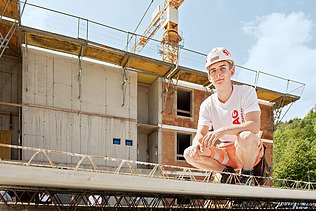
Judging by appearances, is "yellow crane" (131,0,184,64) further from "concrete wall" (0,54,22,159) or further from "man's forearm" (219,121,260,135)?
"man's forearm" (219,121,260,135)

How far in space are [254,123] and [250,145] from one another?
36 cm

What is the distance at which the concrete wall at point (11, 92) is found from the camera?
59.1 ft

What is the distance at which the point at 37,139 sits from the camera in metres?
17.1

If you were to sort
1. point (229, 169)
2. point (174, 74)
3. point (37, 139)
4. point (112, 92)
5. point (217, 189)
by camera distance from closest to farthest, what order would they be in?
point (217, 189) < point (229, 169) < point (37, 139) < point (112, 92) < point (174, 74)

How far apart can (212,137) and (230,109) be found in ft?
2.52

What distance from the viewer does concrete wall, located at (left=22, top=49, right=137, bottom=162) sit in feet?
56.8

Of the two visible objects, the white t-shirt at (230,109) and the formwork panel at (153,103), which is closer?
the white t-shirt at (230,109)

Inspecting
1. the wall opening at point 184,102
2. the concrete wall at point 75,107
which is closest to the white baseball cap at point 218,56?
the concrete wall at point 75,107

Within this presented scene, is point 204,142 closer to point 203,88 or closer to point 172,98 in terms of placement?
point 172,98

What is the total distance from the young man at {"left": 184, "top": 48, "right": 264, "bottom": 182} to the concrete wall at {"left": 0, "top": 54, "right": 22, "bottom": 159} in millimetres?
13423

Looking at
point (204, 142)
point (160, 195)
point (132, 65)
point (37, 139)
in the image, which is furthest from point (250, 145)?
point (132, 65)

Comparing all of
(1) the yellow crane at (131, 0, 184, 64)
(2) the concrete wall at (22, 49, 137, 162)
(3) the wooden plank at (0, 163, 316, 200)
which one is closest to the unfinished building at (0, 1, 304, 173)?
(2) the concrete wall at (22, 49, 137, 162)

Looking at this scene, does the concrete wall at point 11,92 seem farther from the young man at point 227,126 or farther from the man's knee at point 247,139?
the man's knee at point 247,139

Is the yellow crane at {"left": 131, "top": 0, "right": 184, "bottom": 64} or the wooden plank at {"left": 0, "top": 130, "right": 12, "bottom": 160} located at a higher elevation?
the yellow crane at {"left": 131, "top": 0, "right": 184, "bottom": 64}
